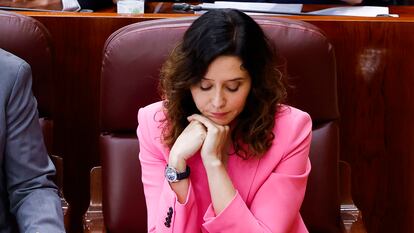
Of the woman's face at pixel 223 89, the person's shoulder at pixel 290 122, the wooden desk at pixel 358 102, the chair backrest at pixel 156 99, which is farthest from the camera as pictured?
the wooden desk at pixel 358 102

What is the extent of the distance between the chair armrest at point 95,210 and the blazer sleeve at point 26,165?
0.14 metres

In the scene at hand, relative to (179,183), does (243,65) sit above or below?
above

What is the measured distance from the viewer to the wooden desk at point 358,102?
1797 millimetres

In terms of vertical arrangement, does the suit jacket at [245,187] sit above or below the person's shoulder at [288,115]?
below

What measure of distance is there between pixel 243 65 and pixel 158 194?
1.05 feet

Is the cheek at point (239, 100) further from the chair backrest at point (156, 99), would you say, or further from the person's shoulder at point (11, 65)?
the person's shoulder at point (11, 65)

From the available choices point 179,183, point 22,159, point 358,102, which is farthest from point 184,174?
point 358,102

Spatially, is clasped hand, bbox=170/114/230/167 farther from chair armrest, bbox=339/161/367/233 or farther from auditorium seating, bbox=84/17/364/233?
chair armrest, bbox=339/161/367/233

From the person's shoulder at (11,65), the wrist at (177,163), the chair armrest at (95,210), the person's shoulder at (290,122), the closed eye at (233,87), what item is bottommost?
the chair armrest at (95,210)

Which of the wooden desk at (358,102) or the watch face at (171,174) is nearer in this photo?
the watch face at (171,174)

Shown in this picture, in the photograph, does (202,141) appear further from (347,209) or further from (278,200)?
(347,209)

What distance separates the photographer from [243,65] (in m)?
1.33

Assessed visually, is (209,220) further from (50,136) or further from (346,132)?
(346,132)

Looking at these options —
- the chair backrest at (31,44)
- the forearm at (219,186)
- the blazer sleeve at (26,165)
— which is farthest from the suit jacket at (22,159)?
the forearm at (219,186)
